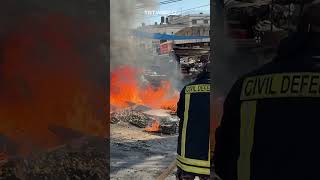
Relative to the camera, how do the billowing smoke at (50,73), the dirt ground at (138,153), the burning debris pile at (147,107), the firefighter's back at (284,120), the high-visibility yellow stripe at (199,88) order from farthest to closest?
the burning debris pile at (147,107) → the dirt ground at (138,153) → the high-visibility yellow stripe at (199,88) → the billowing smoke at (50,73) → the firefighter's back at (284,120)

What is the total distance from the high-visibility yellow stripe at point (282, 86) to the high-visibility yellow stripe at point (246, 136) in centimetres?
4

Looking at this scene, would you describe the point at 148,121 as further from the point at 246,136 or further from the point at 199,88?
the point at 246,136

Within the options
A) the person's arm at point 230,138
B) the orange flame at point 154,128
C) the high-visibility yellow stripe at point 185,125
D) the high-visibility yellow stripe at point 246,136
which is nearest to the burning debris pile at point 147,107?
the orange flame at point 154,128

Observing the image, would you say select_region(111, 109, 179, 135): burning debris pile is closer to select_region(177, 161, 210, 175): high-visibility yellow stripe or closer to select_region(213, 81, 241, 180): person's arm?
select_region(177, 161, 210, 175): high-visibility yellow stripe

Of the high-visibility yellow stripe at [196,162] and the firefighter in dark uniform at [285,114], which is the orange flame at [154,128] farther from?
the firefighter in dark uniform at [285,114]

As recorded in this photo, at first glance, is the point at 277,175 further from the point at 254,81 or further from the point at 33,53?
the point at 33,53

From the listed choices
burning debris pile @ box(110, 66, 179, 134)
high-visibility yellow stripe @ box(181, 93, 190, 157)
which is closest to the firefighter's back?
high-visibility yellow stripe @ box(181, 93, 190, 157)

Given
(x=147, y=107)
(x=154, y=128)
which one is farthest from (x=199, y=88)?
(x=147, y=107)

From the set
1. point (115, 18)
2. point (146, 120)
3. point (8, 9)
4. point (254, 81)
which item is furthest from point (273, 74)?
point (146, 120)

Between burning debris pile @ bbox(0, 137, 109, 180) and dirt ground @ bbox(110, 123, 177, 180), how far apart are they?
2640 mm

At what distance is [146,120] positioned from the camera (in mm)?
10750

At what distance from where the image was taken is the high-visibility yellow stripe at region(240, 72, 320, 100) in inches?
56.8

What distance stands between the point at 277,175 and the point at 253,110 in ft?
0.78

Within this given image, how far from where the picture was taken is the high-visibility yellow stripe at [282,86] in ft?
4.74
